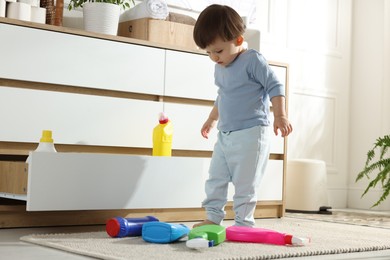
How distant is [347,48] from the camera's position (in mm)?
4246

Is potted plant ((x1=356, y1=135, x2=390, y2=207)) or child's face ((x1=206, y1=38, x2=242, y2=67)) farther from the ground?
child's face ((x1=206, y1=38, x2=242, y2=67))

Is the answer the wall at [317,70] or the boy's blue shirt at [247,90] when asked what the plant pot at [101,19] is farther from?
the wall at [317,70]

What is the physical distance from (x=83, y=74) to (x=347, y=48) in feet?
Result: 7.46

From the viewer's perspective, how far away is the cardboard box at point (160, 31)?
273cm

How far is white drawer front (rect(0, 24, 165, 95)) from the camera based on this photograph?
227cm

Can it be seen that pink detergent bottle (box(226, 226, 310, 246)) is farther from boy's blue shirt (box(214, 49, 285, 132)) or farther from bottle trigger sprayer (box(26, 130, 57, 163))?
bottle trigger sprayer (box(26, 130, 57, 163))

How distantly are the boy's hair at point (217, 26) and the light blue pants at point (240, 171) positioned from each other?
0.31 meters

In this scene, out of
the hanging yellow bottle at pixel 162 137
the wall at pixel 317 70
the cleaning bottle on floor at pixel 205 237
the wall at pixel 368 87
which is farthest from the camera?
the wall at pixel 368 87

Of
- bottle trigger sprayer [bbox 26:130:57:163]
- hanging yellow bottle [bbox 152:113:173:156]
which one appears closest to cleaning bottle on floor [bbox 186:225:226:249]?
bottle trigger sprayer [bbox 26:130:57:163]

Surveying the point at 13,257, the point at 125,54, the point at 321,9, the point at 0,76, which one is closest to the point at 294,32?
the point at 321,9

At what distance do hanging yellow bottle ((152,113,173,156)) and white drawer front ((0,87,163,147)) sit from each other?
0.10m

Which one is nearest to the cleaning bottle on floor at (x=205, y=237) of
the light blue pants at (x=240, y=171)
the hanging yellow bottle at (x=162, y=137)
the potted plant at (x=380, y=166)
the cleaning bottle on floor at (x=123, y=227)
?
the cleaning bottle on floor at (x=123, y=227)

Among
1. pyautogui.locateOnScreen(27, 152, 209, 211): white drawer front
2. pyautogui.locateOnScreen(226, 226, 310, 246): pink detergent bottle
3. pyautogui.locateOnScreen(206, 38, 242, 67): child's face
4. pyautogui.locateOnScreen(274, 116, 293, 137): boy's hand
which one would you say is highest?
pyautogui.locateOnScreen(206, 38, 242, 67): child's face

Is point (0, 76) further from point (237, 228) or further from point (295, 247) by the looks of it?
point (295, 247)
